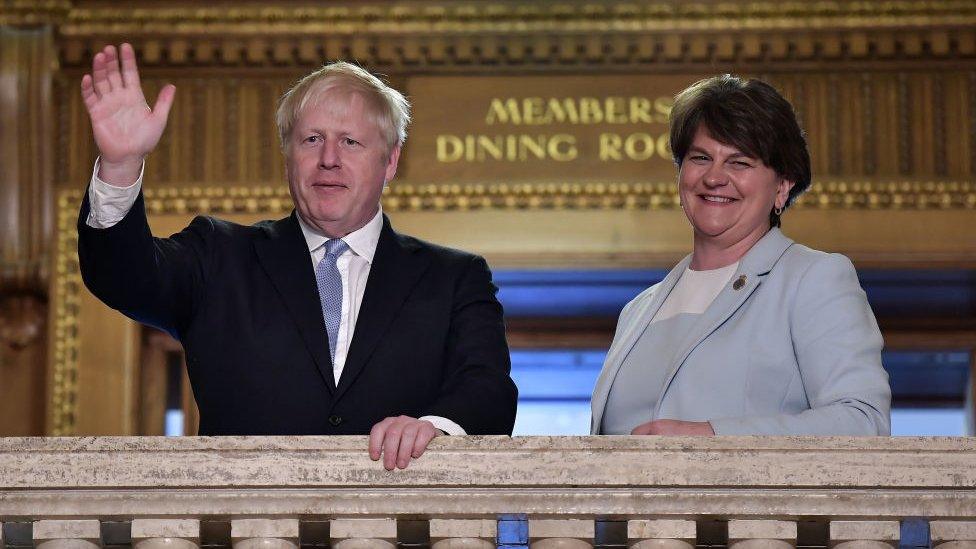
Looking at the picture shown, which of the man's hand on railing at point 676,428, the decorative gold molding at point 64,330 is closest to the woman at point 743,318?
the man's hand on railing at point 676,428

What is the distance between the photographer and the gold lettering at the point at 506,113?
3.55m

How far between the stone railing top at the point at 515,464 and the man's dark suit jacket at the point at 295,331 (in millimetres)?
306

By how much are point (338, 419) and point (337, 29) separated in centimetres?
Result: 156

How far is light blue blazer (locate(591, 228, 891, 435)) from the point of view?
202 cm

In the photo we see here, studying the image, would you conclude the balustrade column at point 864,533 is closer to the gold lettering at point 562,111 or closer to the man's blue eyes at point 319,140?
the man's blue eyes at point 319,140

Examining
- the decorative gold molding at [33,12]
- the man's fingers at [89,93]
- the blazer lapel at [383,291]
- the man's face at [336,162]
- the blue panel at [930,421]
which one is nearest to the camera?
the man's fingers at [89,93]

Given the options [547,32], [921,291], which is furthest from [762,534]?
[921,291]

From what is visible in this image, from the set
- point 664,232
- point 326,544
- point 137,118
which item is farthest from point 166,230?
point 326,544

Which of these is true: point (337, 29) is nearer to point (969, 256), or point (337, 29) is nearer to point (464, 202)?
point (464, 202)

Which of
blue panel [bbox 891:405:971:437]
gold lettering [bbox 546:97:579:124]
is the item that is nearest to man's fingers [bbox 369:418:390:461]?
gold lettering [bbox 546:97:579:124]

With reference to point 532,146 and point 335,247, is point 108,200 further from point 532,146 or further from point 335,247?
point 532,146

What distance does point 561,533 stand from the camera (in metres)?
1.73

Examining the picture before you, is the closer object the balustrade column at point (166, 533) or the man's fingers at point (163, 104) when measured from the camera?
the balustrade column at point (166, 533)

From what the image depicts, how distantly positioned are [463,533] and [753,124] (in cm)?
81
